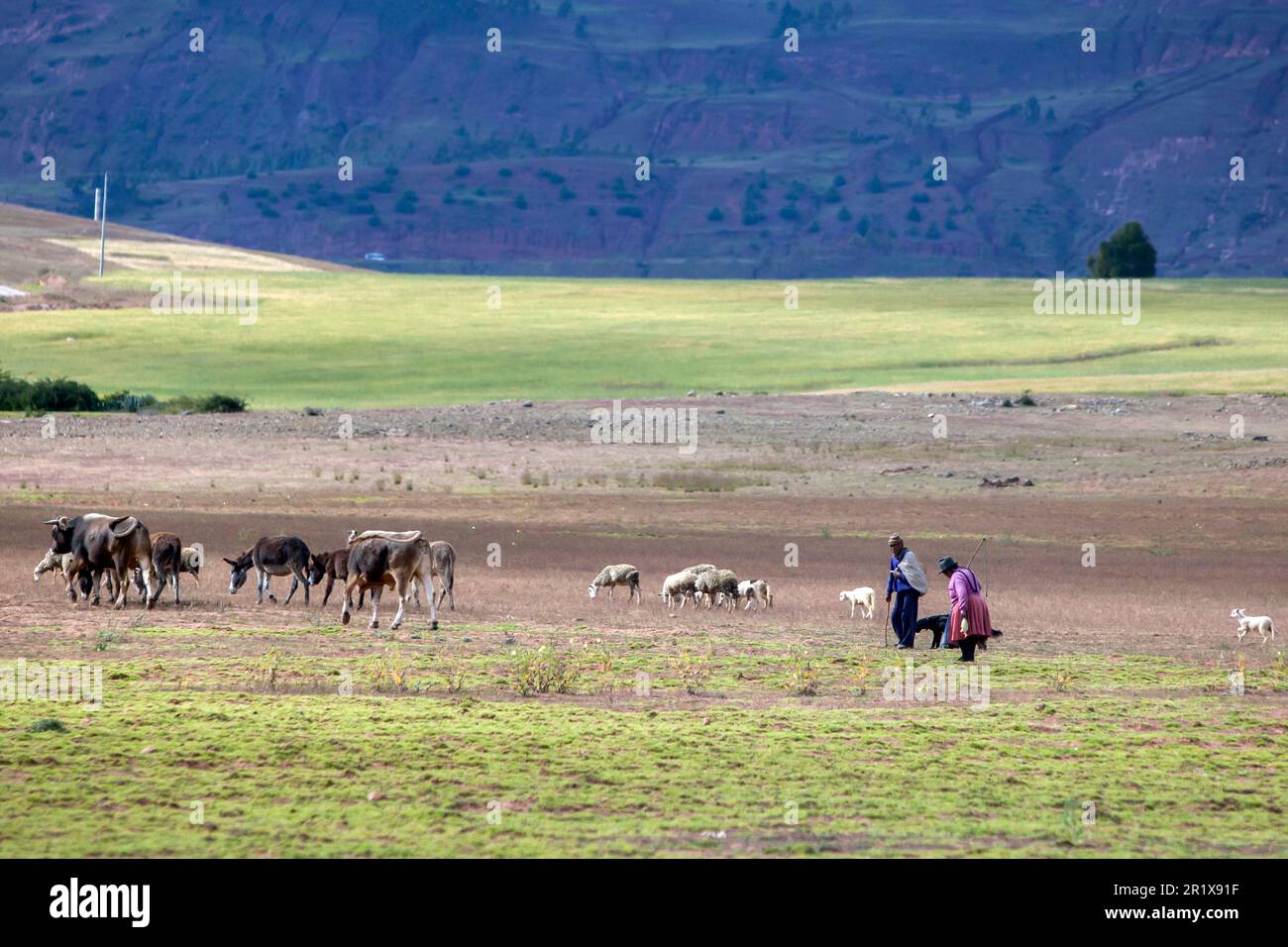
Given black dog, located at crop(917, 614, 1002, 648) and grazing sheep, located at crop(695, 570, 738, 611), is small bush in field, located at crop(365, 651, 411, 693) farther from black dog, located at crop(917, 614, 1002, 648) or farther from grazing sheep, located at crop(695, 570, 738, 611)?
grazing sheep, located at crop(695, 570, 738, 611)

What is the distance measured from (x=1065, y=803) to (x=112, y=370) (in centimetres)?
5575

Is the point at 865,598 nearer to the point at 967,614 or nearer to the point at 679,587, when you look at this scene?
the point at 679,587

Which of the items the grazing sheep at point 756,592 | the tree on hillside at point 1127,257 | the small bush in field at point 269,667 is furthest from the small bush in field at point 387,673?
the tree on hillside at point 1127,257

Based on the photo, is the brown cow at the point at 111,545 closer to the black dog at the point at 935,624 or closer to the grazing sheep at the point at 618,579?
the grazing sheep at the point at 618,579

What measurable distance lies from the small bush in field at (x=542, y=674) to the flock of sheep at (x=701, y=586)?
566 centimetres

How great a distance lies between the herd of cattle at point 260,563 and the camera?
1978cm

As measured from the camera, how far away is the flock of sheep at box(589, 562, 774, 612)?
23.1 metres

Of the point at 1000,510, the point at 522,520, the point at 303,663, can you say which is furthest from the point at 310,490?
the point at 303,663

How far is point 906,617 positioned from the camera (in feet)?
63.4

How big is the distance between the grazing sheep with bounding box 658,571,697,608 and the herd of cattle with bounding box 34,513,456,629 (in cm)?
285

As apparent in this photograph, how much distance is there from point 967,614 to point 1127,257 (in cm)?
12625

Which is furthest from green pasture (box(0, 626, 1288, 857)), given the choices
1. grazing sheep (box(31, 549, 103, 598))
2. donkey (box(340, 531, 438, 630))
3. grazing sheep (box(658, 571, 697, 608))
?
grazing sheep (box(658, 571, 697, 608))

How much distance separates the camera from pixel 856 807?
12.1 m

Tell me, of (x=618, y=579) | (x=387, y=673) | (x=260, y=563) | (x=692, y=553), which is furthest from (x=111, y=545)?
(x=692, y=553)
